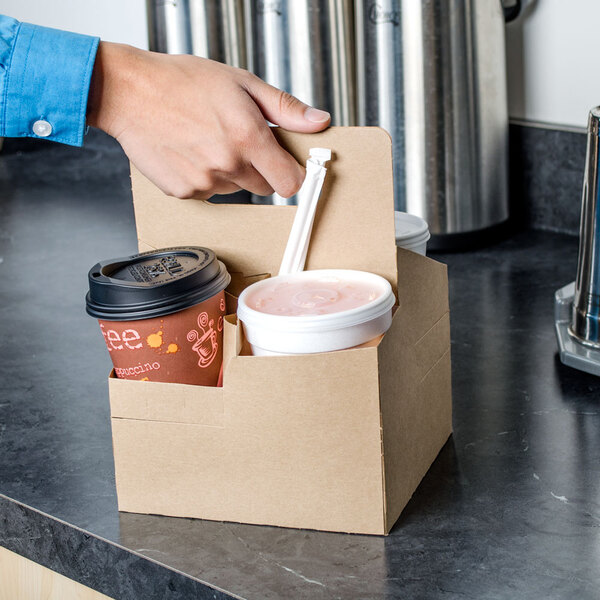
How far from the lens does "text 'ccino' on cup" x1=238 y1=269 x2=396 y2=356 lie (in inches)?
27.0

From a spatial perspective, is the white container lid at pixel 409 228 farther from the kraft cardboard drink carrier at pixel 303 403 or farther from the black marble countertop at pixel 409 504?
the black marble countertop at pixel 409 504

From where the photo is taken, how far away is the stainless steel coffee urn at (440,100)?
4.39ft

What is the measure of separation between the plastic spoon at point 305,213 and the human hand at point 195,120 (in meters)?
0.02

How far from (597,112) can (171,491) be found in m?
0.59

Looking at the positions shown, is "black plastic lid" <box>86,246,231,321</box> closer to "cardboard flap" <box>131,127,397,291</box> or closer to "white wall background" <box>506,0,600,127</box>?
"cardboard flap" <box>131,127,397,291</box>

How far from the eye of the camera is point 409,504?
0.78m

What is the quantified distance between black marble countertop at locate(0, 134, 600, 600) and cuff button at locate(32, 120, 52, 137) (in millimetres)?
302

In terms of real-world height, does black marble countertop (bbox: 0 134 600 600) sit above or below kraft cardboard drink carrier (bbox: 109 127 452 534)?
below

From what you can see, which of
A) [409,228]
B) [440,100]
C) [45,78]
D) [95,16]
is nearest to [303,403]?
[409,228]

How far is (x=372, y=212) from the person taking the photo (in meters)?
0.76

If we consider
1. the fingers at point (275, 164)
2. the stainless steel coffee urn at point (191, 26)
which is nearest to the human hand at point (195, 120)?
the fingers at point (275, 164)

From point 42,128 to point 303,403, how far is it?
1.22ft

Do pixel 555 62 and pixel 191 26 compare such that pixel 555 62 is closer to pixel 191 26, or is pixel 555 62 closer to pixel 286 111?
pixel 191 26

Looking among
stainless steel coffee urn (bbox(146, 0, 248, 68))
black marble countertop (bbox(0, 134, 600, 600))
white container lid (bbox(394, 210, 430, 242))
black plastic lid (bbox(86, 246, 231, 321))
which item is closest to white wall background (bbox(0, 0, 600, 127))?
black marble countertop (bbox(0, 134, 600, 600))
